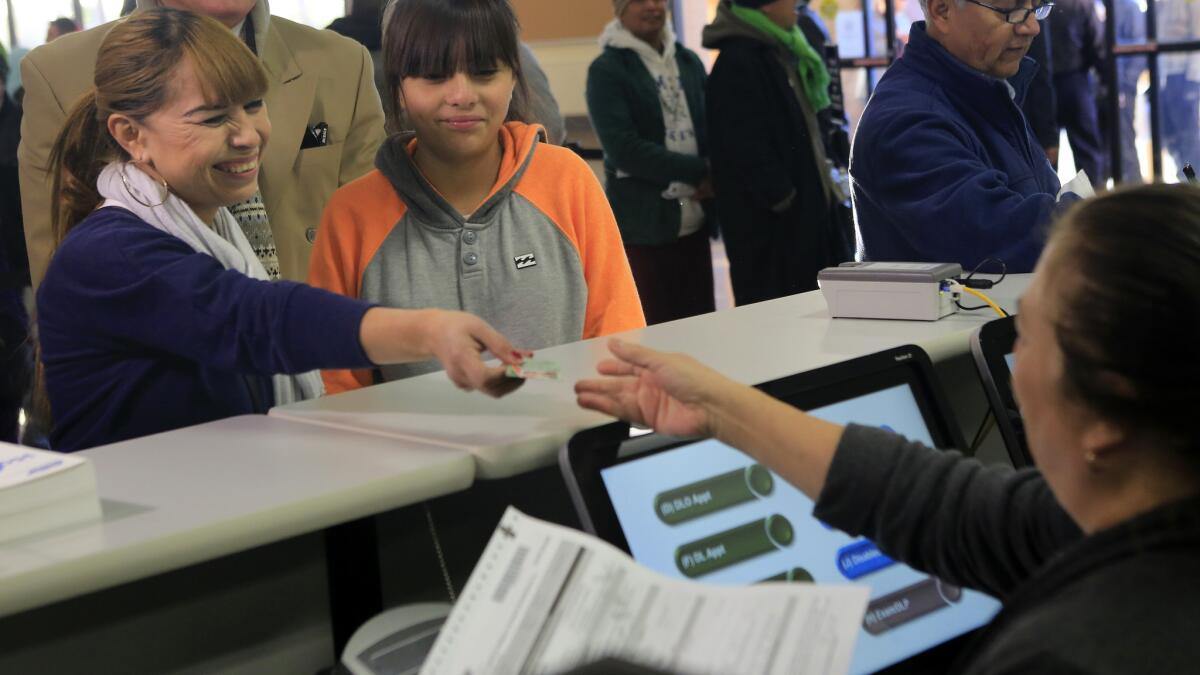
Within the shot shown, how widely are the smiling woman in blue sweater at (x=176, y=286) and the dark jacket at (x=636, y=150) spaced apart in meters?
2.27

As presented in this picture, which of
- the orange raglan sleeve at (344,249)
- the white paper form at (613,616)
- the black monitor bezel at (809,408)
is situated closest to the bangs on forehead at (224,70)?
the orange raglan sleeve at (344,249)

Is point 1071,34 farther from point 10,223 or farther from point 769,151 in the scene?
point 10,223

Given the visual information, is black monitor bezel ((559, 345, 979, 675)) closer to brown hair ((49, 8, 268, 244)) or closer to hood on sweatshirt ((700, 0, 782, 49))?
brown hair ((49, 8, 268, 244))

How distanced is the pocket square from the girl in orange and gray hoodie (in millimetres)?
546

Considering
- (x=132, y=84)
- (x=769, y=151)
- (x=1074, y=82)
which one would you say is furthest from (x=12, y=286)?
(x=1074, y=82)

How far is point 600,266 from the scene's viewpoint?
2.28m

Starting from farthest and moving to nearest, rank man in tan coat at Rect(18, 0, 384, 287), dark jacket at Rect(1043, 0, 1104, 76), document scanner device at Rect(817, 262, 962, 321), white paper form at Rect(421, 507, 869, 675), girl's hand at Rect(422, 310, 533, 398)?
dark jacket at Rect(1043, 0, 1104, 76), man in tan coat at Rect(18, 0, 384, 287), document scanner device at Rect(817, 262, 962, 321), girl's hand at Rect(422, 310, 533, 398), white paper form at Rect(421, 507, 869, 675)

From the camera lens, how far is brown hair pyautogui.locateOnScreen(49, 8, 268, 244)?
1874 millimetres

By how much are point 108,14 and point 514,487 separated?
11.1 feet

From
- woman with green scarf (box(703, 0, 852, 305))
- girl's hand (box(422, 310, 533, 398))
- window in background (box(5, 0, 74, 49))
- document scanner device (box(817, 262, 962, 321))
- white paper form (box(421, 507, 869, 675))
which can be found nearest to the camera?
white paper form (box(421, 507, 869, 675))

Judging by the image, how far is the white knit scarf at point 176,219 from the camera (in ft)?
5.95

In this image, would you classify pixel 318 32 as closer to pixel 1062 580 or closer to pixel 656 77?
pixel 656 77

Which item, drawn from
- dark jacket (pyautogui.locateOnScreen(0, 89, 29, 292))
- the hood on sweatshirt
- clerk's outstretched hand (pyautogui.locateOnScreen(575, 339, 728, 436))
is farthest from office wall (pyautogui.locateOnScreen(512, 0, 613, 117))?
clerk's outstretched hand (pyautogui.locateOnScreen(575, 339, 728, 436))

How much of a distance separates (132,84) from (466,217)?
22.8 inches
